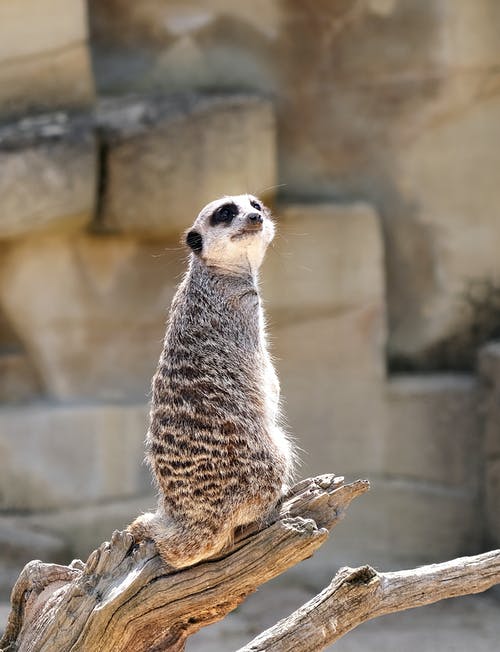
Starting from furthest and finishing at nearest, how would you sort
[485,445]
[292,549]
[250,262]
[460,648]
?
[485,445] → [460,648] → [250,262] → [292,549]

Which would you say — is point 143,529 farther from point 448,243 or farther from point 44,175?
point 448,243

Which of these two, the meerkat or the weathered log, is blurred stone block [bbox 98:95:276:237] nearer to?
the meerkat

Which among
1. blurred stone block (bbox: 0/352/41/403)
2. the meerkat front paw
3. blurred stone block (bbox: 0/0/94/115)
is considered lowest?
blurred stone block (bbox: 0/352/41/403)

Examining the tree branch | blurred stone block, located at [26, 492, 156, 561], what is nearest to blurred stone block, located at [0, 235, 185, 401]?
blurred stone block, located at [26, 492, 156, 561]

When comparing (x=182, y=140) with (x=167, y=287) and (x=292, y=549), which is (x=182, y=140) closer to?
(x=167, y=287)

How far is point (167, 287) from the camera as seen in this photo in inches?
240

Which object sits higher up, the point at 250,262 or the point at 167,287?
the point at 250,262

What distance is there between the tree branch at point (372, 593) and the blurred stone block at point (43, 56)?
11.8 feet

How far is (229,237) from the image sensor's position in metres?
3.56

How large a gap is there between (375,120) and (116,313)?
174 centimetres

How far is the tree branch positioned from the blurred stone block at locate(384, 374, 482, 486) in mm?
3300

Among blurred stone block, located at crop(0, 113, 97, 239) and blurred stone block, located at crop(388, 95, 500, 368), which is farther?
blurred stone block, located at crop(388, 95, 500, 368)

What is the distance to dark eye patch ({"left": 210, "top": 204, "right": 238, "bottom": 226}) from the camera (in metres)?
3.60

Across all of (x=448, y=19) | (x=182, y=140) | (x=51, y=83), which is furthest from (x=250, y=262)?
(x=448, y=19)
